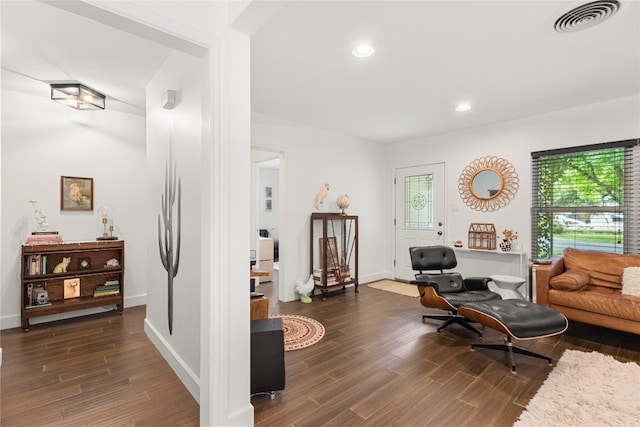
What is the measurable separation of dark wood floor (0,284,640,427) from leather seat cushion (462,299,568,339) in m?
0.32

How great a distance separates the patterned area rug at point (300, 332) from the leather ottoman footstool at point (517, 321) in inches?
57.3

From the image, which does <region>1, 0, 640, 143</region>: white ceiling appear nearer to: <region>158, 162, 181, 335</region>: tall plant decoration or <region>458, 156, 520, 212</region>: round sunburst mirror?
<region>458, 156, 520, 212</region>: round sunburst mirror

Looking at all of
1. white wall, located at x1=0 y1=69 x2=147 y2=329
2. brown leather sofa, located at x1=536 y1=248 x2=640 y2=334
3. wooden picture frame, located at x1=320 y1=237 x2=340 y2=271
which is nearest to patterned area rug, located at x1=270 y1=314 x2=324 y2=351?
wooden picture frame, located at x1=320 y1=237 x2=340 y2=271

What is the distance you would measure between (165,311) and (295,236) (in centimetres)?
216

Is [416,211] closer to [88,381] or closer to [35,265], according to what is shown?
[88,381]

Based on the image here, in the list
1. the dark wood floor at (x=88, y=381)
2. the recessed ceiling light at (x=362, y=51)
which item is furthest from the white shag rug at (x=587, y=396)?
the recessed ceiling light at (x=362, y=51)

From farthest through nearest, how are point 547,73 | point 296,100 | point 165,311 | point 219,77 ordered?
point 296,100 → point 547,73 → point 165,311 → point 219,77

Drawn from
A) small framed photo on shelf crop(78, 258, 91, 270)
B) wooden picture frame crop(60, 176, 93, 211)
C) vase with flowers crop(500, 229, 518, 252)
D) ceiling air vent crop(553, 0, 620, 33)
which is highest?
ceiling air vent crop(553, 0, 620, 33)

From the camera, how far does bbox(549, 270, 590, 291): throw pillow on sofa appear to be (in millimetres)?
3132

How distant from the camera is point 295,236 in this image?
459 cm

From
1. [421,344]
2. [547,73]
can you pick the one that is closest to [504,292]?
[421,344]

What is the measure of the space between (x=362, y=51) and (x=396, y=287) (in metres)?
3.80

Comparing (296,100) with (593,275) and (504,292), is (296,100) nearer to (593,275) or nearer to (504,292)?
(504,292)

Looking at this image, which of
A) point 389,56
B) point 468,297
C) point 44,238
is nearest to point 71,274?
point 44,238
